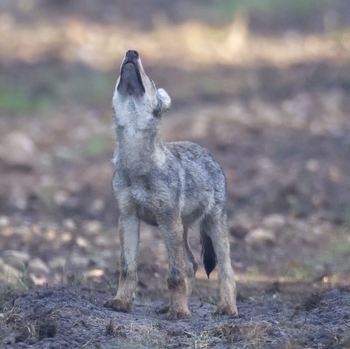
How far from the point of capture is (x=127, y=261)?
696 centimetres

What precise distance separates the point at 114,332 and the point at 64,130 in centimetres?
985

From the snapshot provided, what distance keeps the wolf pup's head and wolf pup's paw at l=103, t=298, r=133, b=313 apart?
1273 mm

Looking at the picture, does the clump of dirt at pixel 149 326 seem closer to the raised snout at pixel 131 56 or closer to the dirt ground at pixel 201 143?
the dirt ground at pixel 201 143

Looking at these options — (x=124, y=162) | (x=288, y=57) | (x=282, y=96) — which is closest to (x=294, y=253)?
(x=124, y=162)

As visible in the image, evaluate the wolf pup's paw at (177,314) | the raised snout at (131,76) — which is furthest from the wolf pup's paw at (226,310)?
the raised snout at (131,76)

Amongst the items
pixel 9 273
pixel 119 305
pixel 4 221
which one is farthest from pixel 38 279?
pixel 4 221

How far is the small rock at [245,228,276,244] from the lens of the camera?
10.3 m

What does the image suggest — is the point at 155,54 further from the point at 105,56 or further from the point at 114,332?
the point at 114,332

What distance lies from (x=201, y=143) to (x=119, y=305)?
288 inches

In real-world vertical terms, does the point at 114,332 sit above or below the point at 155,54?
below

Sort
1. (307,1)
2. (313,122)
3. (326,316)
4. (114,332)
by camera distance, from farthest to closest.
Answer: (307,1), (313,122), (326,316), (114,332)

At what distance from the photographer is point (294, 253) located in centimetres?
1003

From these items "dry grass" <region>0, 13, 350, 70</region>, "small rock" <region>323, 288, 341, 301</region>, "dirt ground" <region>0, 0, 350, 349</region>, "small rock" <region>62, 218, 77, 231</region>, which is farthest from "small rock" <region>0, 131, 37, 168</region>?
"small rock" <region>323, 288, 341, 301</region>

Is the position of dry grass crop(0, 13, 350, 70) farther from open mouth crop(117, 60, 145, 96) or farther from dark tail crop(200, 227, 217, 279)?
open mouth crop(117, 60, 145, 96)
